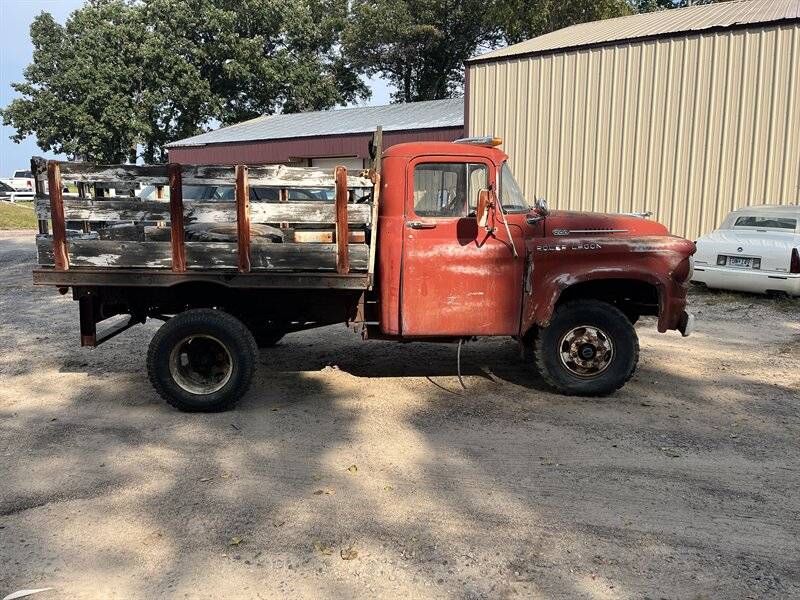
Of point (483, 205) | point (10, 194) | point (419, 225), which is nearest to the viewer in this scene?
point (483, 205)

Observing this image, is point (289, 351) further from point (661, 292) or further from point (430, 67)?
point (430, 67)

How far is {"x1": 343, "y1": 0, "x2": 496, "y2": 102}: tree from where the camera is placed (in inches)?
1442

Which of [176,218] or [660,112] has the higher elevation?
[660,112]

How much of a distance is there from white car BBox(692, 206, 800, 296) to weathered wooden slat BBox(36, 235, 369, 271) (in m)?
7.72

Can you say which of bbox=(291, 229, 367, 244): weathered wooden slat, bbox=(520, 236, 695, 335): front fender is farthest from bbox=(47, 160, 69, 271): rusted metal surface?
bbox=(520, 236, 695, 335): front fender

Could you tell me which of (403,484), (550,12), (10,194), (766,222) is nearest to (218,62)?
(10,194)

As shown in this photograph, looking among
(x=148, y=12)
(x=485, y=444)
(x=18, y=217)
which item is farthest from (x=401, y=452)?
(x=148, y=12)

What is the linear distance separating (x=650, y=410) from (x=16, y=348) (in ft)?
22.5

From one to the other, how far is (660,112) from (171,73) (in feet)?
99.7

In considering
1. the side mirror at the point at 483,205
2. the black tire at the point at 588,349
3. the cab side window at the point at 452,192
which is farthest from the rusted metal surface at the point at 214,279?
the black tire at the point at 588,349

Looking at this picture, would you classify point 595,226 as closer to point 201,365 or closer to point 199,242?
point 199,242

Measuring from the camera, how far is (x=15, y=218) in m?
27.4

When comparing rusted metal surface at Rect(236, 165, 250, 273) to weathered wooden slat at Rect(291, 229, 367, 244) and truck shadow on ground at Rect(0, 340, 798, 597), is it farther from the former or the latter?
truck shadow on ground at Rect(0, 340, 798, 597)

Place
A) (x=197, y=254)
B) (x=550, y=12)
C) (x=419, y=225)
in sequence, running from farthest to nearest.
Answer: (x=550, y=12) → (x=419, y=225) → (x=197, y=254)
